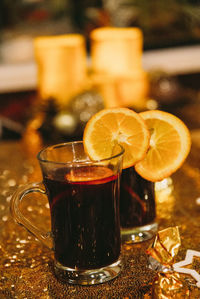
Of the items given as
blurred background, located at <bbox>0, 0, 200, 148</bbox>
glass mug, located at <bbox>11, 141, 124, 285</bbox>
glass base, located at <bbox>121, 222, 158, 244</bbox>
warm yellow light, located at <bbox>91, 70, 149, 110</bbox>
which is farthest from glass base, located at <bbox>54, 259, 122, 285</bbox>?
blurred background, located at <bbox>0, 0, 200, 148</bbox>

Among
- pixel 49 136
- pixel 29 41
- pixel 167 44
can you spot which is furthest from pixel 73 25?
pixel 49 136

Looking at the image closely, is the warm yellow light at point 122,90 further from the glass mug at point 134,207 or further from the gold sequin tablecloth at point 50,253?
the glass mug at point 134,207

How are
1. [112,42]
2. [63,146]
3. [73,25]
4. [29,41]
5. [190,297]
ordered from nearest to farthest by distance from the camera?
[190,297] < [63,146] < [112,42] < [29,41] < [73,25]

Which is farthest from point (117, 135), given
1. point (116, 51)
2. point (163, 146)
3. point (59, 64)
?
point (116, 51)

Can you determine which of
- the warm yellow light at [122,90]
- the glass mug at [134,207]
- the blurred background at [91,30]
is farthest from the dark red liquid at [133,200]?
the blurred background at [91,30]

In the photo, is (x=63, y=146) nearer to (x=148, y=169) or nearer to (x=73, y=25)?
(x=148, y=169)

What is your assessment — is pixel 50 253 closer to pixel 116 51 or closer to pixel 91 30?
pixel 116 51
